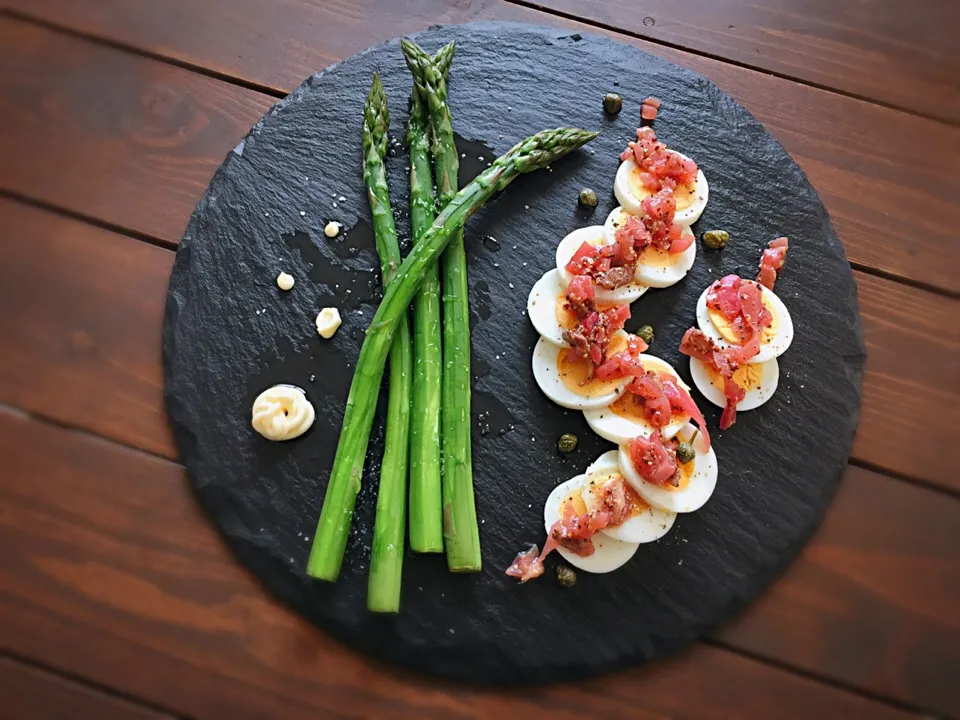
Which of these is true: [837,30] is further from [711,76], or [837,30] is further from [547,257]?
[547,257]

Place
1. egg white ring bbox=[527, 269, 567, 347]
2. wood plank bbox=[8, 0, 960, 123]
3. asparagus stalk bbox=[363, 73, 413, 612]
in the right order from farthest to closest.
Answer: wood plank bbox=[8, 0, 960, 123] < egg white ring bbox=[527, 269, 567, 347] < asparagus stalk bbox=[363, 73, 413, 612]

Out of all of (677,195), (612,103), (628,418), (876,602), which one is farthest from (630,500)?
(612,103)

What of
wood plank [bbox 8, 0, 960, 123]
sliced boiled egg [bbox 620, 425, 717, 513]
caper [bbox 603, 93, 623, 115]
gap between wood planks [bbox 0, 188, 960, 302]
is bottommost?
sliced boiled egg [bbox 620, 425, 717, 513]

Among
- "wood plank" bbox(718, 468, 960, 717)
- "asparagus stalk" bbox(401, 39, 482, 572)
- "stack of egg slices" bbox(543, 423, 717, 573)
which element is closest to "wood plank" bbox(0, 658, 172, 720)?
"asparagus stalk" bbox(401, 39, 482, 572)

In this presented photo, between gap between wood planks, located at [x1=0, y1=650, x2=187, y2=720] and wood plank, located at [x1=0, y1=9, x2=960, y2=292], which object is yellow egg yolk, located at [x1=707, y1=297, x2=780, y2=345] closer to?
wood plank, located at [x1=0, y1=9, x2=960, y2=292]

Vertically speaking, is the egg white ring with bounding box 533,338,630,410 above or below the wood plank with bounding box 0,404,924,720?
above

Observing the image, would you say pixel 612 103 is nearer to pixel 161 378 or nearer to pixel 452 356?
pixel 452 356
